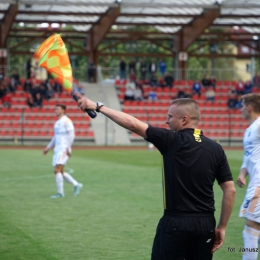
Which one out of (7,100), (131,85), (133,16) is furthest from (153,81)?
(7,100)

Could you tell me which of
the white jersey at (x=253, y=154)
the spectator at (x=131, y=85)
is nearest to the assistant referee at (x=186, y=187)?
the white jersey at (x=253, y=154)

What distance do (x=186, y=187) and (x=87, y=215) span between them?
23.7 feet

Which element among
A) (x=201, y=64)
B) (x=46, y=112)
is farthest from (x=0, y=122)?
(x=201, y=64)

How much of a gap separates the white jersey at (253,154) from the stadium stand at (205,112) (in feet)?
97.4

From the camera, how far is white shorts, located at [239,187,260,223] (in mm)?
6730

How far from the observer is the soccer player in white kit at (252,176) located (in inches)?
262

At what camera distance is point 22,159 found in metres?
25.3

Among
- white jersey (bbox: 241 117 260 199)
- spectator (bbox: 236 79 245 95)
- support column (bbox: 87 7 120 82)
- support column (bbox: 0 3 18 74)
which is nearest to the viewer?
white jersey (bbox: 241 117 260 199)

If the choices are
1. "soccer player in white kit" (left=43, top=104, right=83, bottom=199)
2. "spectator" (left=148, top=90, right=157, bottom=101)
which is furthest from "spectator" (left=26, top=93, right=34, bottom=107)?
"soccer player in white kit" (left=43, top=104, right=83, bottom=199)

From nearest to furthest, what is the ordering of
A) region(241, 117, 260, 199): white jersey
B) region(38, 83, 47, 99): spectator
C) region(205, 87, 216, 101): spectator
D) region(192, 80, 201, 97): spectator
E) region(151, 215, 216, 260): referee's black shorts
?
region(151, 215, 216, 260): referee's black shorts < region(241, 117, 260, 199): white jersey < region(38, 83, 47, 99): spectator < region(192, 80, 201, 97): spectator < region(205, 87, 216, 101): spectator

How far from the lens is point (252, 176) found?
7117mm

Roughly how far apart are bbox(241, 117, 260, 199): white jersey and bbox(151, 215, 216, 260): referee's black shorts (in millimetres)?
1872

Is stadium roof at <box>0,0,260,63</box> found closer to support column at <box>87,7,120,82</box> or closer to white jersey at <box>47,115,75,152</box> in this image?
support column at <box>87,7,120,82</box>

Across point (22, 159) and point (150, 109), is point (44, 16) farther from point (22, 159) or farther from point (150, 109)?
point (22, 159)
